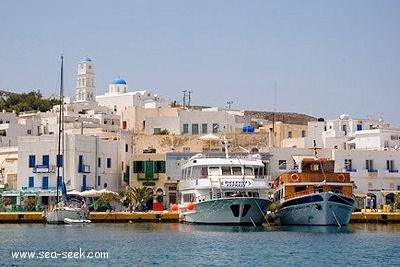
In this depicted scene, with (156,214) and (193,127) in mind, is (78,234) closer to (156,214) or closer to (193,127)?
(156,214)

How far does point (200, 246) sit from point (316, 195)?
11.7 metres

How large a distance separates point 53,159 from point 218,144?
1364 centimetres

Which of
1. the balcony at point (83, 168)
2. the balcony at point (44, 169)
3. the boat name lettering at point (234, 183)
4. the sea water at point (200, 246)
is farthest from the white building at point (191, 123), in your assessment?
the sea water at point (200, 246)

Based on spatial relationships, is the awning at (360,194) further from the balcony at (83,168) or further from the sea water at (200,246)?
the balcony at (83,168)

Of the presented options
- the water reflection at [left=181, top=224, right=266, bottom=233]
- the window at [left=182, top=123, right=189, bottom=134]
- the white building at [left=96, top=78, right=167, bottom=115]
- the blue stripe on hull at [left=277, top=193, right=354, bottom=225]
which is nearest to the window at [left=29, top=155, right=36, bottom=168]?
the window at [left=182, top=123, right=189, bottom=134]

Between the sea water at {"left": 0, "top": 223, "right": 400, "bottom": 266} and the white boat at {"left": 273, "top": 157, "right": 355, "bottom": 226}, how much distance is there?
922 mm

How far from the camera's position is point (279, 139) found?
2987 inches

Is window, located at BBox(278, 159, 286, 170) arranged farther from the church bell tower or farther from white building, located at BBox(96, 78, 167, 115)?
the church bell tower

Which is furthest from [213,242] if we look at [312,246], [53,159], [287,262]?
[53,159]

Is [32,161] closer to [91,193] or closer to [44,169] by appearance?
[44,169]

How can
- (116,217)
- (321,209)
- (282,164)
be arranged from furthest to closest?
1. (282,164)
2. (116,217)
3. (321,209)

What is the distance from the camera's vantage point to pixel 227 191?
49.9 m

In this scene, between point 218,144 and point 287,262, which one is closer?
point 287,262

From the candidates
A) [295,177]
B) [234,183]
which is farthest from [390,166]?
[234,183]
